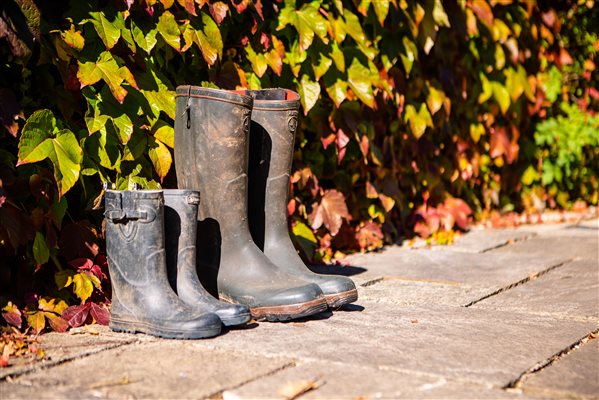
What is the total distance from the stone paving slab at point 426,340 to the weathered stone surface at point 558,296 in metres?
0.13

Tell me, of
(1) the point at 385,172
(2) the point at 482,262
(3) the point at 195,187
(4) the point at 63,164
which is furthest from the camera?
(1) the point at 385,172

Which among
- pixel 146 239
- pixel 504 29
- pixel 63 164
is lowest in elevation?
pixel 146 239

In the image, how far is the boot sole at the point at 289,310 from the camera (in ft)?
7.88

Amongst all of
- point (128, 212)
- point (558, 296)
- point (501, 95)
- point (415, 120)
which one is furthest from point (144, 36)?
point (501, 95)

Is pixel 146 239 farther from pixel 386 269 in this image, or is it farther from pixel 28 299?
pixel 386 269

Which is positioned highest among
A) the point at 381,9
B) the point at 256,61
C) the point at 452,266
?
the point at 381,9

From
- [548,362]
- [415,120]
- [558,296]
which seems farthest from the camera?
[415,120]

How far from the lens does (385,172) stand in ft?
12.9

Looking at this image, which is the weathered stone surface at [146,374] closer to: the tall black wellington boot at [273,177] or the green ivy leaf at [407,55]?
the tall black wellington boot at [273,177]

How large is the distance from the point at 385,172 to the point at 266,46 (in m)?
1.04

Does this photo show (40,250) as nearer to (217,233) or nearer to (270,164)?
(217,233)

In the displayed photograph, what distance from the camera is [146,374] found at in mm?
1935

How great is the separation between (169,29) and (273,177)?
55 cm

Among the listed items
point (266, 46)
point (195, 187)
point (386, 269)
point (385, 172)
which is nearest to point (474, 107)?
point (385, 172)
